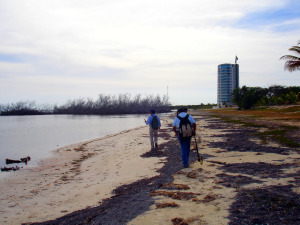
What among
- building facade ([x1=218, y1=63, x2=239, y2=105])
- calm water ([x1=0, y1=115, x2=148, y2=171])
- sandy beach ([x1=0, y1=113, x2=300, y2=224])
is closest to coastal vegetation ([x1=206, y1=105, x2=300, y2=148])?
sandy beach ([x1=0, y1=113, x2=300, y2=224])

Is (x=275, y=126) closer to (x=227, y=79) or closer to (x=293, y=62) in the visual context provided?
(x=293, y=62)

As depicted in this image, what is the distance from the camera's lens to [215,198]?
5680mm

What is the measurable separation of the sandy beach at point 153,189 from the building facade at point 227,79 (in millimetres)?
181575

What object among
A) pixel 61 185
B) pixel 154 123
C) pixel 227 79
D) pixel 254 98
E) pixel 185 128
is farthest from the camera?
pixel 227 79

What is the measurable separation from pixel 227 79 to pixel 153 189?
619 ft

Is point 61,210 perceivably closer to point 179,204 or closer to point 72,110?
point 179,204

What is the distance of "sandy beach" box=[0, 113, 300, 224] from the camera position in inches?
200

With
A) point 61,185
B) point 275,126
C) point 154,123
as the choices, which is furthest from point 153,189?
point 275,126

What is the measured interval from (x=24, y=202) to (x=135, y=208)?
3.85 metres

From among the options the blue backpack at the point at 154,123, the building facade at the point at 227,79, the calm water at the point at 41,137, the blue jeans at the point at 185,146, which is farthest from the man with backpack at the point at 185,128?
the building facade at the point at 227,79

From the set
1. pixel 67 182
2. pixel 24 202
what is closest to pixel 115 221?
pixel 24 202

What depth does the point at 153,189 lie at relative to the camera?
6660 mm

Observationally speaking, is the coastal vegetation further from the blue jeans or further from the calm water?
the calm water

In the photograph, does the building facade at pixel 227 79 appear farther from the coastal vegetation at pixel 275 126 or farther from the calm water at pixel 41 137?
the coastal vegetation at pixel 275 126
